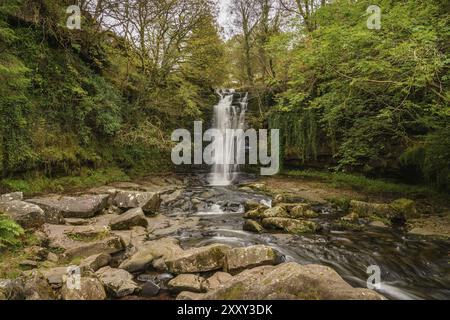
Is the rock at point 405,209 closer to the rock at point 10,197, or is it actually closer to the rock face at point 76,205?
the rock face at point 76,205

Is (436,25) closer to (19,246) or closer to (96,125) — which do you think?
(19,246)

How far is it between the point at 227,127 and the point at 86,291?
13.6 m

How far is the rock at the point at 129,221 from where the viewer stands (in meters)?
6.80

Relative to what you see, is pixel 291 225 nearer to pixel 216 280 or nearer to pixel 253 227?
pixel 253 227

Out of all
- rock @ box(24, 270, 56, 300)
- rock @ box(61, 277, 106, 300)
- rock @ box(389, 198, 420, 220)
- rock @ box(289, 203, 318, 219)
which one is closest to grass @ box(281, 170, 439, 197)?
rock @ box(389, 198, 420, 220)

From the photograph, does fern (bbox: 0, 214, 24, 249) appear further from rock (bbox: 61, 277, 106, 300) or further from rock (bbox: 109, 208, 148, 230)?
rock (bbox: 109, 208, 148, 230)

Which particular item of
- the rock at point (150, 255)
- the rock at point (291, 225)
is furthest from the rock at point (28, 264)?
the rock at point (291, 225)

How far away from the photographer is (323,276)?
3.56 m

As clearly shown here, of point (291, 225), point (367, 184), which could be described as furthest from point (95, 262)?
point (367, 184)

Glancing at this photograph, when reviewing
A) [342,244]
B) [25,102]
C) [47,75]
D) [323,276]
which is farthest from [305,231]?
[47,75]

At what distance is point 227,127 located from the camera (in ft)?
55.2

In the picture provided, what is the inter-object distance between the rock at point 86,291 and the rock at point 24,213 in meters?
2.59

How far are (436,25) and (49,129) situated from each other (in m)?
10.6

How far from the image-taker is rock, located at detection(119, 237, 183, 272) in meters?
4.90
